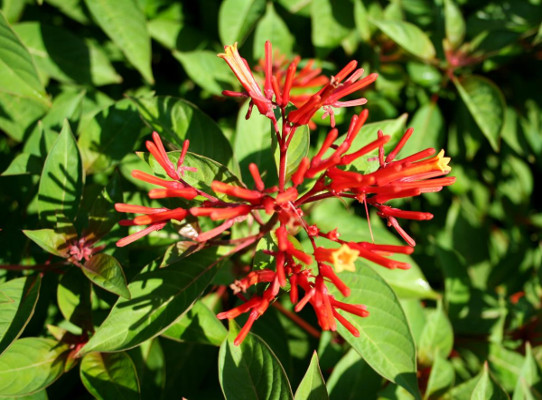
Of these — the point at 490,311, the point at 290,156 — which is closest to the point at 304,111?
the point at 290,156

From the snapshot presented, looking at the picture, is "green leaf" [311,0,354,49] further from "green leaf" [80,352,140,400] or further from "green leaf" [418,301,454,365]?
"green leaf" [80,352,140,400]

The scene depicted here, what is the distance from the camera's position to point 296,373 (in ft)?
4.65

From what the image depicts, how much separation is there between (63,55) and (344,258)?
116cm

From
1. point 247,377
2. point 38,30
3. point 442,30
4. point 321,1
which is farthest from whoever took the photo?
point 442,30

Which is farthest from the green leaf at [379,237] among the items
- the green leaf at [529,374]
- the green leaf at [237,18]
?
the green leaf at [237,18]

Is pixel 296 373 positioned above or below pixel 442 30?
below

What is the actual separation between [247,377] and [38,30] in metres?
1.23

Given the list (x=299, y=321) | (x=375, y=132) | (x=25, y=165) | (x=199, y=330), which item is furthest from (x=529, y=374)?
(x=25, y=165)

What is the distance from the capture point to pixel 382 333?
1.08 m

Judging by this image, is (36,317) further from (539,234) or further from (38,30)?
(539,234)

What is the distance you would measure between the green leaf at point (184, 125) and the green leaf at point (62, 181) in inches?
7.7

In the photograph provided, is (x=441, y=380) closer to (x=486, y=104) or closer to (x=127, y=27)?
(x=486, y=104)

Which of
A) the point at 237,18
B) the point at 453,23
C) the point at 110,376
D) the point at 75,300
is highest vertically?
the point at 237,18

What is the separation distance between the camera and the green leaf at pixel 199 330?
1.08 metres
